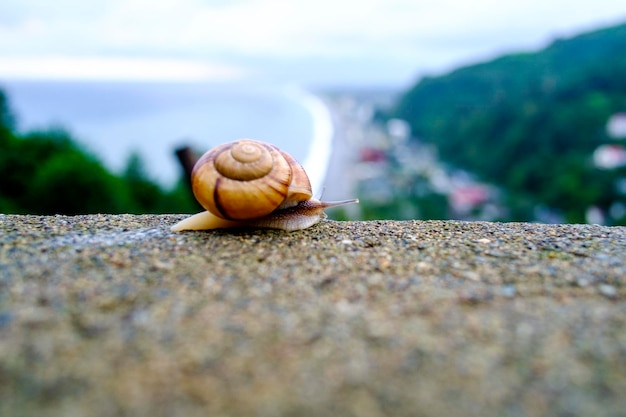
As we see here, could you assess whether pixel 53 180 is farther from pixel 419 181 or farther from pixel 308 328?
pixel 419 181

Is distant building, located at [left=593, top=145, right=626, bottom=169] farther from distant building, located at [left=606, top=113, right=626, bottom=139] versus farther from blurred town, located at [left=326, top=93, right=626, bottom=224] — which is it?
distant building, located at [left=606, top=113, right=626, bottom=139]

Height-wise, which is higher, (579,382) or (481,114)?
(481,114)

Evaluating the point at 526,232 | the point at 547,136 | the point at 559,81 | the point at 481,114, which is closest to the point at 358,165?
the point at 547,136

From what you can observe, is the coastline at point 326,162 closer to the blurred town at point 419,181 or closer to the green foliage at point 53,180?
the blurred town at point 419,181

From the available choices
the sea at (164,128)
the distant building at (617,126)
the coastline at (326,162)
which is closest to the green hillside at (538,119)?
the distant building at (617,126)

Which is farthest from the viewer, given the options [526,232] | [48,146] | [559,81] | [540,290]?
[559,81]

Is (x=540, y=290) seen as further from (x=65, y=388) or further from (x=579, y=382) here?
(x=65, y=388)
